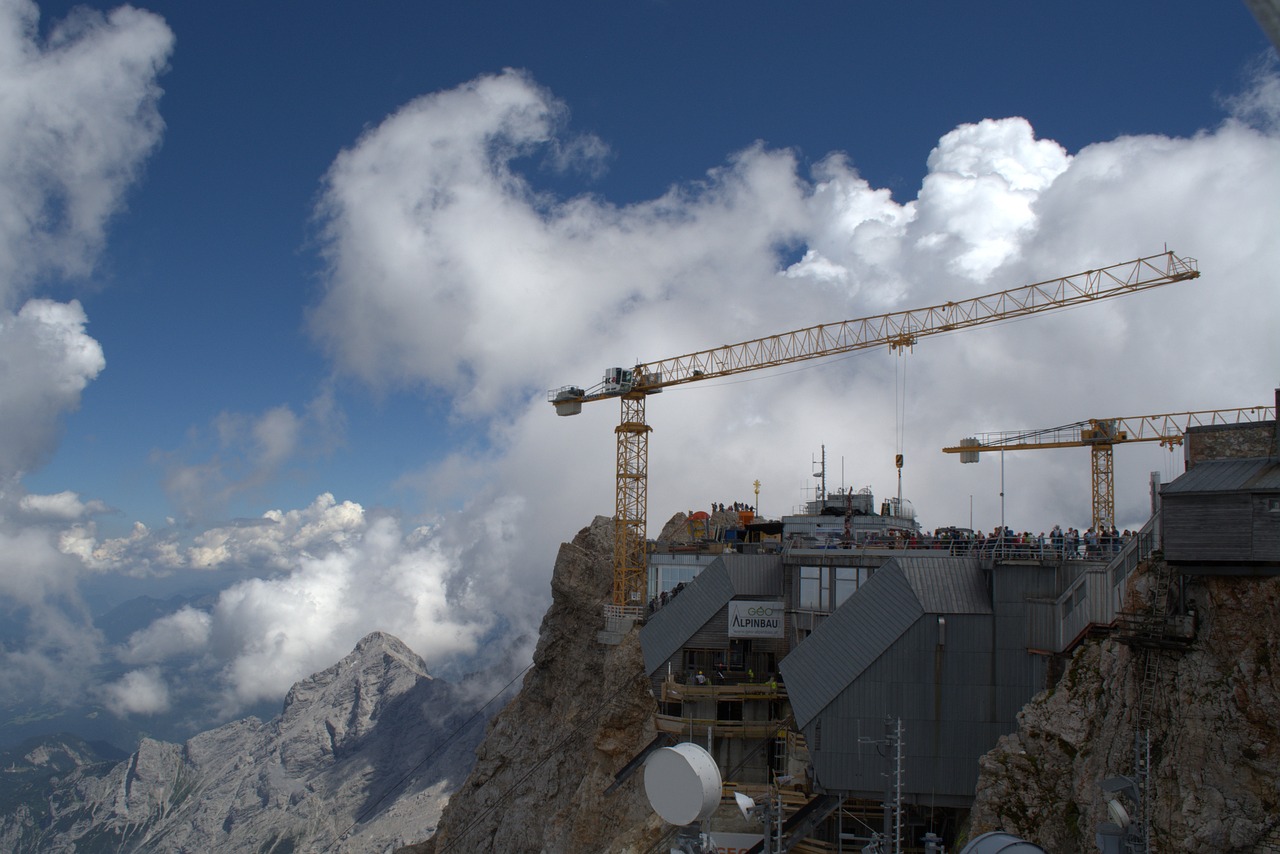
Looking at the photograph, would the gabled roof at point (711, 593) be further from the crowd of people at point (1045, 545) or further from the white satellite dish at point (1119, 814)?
the white satellite dish at point (1119, 814)

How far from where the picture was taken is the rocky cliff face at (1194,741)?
18.2 metres

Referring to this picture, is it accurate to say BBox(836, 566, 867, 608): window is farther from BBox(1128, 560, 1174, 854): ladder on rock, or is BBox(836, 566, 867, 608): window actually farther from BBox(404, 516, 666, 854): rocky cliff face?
BBox(1128, 560, 1174, 854): ladder on rock

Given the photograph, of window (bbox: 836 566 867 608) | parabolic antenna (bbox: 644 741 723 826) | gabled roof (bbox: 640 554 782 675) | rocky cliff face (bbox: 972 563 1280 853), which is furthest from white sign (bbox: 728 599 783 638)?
rocky cliff face (bbox: 972 563 1280 853)

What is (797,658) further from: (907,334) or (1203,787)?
(907,334)

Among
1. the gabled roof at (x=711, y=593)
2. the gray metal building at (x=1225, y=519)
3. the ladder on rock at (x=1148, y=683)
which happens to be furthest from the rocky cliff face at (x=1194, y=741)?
the gabled roof at (x=711, y=593)

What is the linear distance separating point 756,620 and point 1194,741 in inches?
1029

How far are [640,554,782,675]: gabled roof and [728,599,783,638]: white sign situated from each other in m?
0.65

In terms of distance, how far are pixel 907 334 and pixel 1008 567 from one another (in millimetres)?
55010

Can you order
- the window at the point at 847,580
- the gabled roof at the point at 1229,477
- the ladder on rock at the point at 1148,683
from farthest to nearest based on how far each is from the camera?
the window at the point at 847,580 → the gabled roof at the point at 1229,477 → the ladder on rock at the point at 1148,683

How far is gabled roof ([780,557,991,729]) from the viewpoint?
30750 millimetres

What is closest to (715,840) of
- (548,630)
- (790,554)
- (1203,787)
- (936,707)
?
(936,707)

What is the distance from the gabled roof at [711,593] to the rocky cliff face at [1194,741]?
70.3ft

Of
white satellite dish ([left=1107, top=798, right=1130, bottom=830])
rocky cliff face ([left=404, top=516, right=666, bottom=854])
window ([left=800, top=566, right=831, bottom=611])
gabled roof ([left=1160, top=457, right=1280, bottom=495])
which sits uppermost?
gabled roof ([left=1160, top=457, right=1280, bottom=495])

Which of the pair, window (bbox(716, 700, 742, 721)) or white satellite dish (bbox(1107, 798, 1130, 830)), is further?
window (bbox(716, 700, 742, 721))
